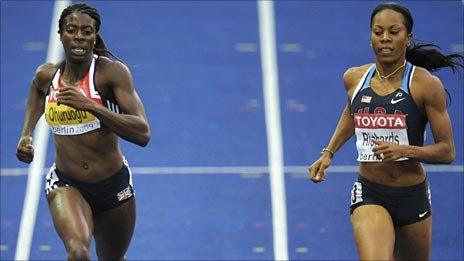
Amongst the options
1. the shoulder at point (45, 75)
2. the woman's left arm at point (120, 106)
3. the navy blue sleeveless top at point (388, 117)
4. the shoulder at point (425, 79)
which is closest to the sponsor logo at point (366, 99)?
the navy blue sleeveless top at point (388, 117)

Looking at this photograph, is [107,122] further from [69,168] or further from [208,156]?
[208,156]

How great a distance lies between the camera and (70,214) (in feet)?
22.2

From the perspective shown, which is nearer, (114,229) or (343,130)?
(343,130)

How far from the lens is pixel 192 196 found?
10211 mm

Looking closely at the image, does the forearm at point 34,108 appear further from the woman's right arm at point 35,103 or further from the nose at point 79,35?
the nose at point 79,35

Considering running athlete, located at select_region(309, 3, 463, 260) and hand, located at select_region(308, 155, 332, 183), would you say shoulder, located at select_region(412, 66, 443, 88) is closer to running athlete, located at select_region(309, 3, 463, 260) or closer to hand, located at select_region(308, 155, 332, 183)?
running athlete, located at select_region(309, 3, 463, 260)

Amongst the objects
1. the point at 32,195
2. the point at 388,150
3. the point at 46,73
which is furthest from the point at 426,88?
the point at 32,195

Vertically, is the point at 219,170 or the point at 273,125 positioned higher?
the point at 273,125

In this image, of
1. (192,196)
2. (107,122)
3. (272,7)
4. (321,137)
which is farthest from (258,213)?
(272,7)

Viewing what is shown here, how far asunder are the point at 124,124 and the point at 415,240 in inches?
64.7

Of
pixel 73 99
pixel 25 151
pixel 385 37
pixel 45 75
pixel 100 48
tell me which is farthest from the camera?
pixel 100 48

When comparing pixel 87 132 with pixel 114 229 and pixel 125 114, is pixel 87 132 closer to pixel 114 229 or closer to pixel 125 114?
pixel 125 114

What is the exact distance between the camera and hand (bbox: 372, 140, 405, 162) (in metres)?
6.32

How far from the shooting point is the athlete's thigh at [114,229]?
719 cm
